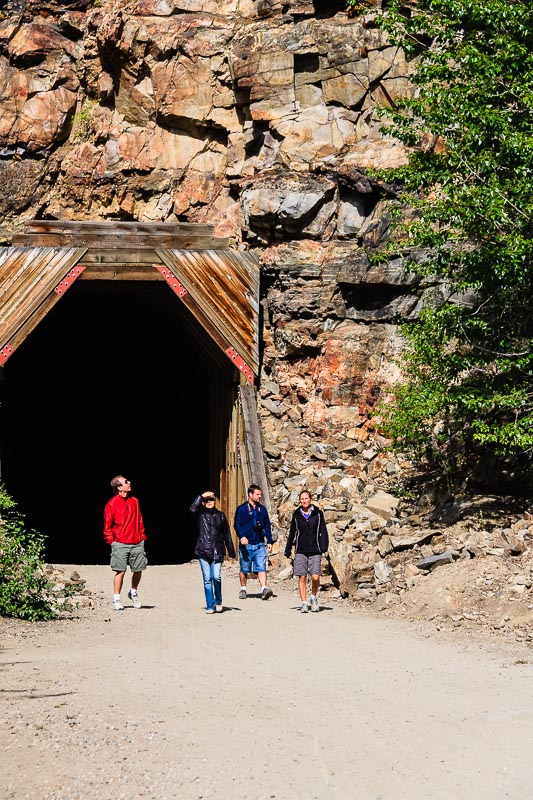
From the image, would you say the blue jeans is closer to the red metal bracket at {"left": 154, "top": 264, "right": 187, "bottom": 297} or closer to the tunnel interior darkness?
the red metal bracket at {"left": 154, "top": 264, "right": 187, "bottom": 297}

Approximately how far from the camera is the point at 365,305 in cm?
2280

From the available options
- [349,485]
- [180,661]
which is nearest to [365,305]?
[349,485]

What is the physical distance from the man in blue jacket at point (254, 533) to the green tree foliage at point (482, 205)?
2.80 m

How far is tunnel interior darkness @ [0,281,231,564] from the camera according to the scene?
26688 millimetres

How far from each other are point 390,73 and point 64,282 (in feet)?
27.1

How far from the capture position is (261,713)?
8.34 metres

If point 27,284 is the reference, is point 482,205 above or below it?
below

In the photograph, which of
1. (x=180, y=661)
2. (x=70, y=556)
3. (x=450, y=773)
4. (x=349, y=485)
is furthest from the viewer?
(x=70, y=556)

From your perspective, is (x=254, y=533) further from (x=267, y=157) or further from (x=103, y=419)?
(x=103, y=419)

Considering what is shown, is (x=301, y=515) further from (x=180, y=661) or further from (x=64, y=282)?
(x=64, y=282)

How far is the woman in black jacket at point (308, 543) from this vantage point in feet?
45.1

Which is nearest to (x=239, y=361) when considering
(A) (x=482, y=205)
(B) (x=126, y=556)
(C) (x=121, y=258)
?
(C) (x=121, y=258)

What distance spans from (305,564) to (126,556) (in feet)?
7.46

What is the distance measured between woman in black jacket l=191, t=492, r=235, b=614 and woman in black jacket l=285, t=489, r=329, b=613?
2.75ft
